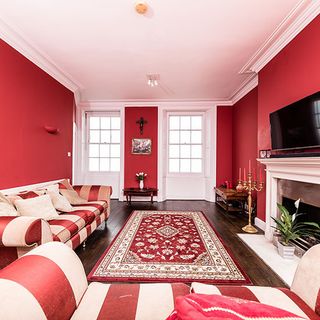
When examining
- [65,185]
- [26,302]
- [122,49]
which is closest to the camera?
[26,302]

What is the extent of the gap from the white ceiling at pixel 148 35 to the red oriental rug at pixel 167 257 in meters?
2.73

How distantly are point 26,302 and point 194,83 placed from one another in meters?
4.34

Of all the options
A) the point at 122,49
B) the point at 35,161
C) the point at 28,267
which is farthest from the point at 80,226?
the point at 122,49

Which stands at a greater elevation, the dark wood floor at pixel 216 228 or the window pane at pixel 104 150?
the window pane at pixel 104 150

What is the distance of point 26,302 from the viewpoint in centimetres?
64

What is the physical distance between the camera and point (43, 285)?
739 mm

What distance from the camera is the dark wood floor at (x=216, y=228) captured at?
6.82 ft

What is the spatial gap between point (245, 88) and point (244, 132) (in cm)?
96

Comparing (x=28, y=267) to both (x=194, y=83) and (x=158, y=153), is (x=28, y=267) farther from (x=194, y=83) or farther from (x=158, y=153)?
(x=158, y=153)

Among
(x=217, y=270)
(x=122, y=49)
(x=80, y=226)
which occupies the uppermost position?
(x=122, y=49)

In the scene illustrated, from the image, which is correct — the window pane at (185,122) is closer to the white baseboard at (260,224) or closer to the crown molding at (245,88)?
the crown molding at (245,88)

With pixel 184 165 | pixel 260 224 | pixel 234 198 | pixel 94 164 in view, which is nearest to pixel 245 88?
pixel 234 198

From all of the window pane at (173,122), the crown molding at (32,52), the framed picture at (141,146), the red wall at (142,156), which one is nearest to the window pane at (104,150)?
the red wall at (142,156)

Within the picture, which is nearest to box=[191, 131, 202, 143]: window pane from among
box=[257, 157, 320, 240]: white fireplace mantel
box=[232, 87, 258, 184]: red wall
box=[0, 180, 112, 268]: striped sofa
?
box=[232, 87, 258, 184]: red wall
